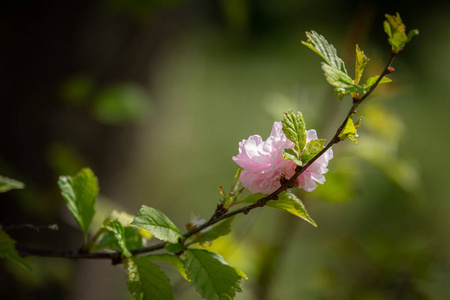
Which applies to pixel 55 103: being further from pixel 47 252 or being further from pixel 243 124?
pixel 243 124

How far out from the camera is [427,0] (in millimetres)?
2777

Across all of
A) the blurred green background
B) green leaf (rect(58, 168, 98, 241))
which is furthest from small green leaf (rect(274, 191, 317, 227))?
the blurred green background

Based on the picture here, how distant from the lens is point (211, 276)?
0.42 m

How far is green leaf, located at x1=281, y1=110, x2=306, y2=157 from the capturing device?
390 mm

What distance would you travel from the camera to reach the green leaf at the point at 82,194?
0.53m

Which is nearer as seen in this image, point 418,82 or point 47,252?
point 47,252

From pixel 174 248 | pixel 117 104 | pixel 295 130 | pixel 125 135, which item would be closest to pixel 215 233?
pixel 174 248

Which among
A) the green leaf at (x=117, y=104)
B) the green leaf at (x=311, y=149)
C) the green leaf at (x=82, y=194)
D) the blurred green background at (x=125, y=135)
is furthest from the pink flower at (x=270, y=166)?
the green leaf at (x=117, y=104)

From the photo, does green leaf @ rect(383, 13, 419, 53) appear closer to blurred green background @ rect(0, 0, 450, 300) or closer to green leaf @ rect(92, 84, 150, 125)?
blurred green background @ rect(0, 0, 450, 300)

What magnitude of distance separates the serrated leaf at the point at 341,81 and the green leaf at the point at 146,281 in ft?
0.87

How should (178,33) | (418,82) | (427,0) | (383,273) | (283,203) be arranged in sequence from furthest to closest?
(418,82), (427,0), (178,33), (383,273), (283,203)

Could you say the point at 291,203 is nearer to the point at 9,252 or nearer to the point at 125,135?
the point at 9,252

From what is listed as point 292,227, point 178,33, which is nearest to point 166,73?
point 178,33

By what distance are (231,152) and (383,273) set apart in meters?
2.04
